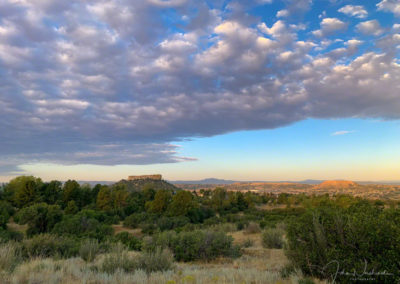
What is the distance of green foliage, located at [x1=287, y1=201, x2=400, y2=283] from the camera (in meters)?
5.05

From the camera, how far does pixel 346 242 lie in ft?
18.7

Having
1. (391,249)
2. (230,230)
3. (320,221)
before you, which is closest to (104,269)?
(320,221)

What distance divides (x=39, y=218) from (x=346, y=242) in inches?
1175

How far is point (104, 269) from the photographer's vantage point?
636 centimetres

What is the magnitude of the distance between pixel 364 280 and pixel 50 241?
10.3 metres

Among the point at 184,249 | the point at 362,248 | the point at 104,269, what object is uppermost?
the point at 362,248

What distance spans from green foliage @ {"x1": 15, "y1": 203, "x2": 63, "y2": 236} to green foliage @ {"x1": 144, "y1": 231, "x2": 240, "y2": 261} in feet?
69.6

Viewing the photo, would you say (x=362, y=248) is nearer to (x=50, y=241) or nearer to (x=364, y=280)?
(x=364, y=280)

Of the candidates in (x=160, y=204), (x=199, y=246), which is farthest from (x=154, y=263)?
(x=160, y=204)

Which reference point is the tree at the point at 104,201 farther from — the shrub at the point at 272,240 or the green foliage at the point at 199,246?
the green foliage at the point at 199,246
